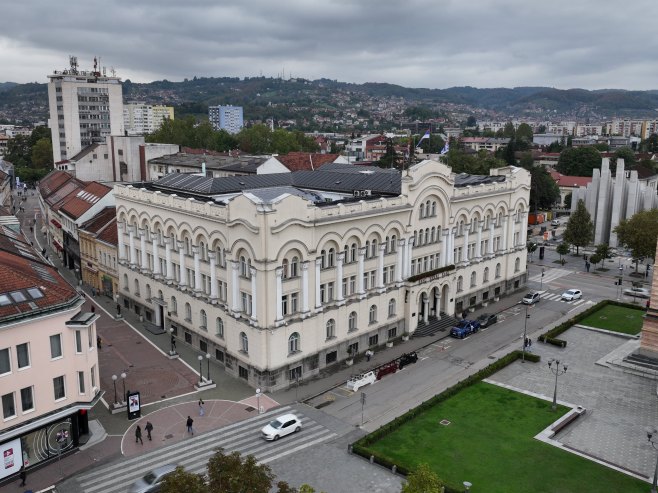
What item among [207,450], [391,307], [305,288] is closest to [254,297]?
[305,288]

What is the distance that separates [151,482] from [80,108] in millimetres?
122906

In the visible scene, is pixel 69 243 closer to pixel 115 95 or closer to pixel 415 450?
pixel 415 450

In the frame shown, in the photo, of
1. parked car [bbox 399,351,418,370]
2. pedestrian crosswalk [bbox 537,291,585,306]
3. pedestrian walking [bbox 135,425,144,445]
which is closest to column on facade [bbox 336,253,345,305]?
parked car [bbox 399,351,418,370]

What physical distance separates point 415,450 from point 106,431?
69.0 feet

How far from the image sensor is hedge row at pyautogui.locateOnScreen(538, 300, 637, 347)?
2165 inches

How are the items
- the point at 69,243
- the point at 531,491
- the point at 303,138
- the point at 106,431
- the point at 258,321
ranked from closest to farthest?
the point at 531,491 → the point at 106,431 → the point at 258,321 → the point at 69,243 → the point at 303,138

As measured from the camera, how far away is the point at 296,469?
3472 cm

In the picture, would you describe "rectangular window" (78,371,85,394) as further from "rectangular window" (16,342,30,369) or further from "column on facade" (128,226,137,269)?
"column on facade" (128,226,137,269)

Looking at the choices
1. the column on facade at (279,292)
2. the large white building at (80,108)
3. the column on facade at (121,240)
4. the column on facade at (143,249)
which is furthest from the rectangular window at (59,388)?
the large white building at (80,108)

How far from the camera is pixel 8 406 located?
32406 millimetres

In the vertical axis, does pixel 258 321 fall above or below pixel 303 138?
below

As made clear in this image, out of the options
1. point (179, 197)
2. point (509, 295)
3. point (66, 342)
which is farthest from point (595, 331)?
point (66, 342)

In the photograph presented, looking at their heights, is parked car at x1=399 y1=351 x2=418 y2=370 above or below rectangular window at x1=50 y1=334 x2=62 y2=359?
below

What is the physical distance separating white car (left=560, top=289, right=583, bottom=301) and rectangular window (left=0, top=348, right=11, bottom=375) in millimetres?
60225
